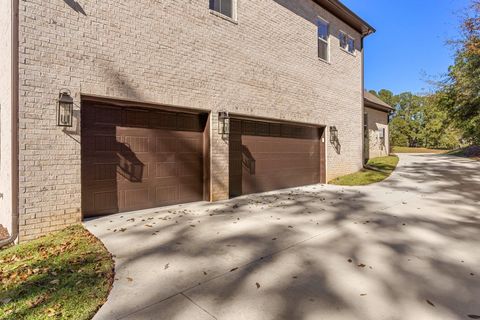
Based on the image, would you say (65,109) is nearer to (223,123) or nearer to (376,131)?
(223,123)

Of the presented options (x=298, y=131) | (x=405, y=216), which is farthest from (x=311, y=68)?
(x=405, y=216)

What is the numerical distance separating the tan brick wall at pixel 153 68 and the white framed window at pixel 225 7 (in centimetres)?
23

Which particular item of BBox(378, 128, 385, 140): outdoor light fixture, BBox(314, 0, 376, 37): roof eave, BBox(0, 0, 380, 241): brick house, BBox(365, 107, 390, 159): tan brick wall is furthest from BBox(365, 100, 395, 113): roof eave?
BBox(0, 0, 380, 241): brick house

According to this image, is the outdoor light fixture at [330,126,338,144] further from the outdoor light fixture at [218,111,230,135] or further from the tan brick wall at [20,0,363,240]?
the outdoor light fixture at [218,111,230,135]

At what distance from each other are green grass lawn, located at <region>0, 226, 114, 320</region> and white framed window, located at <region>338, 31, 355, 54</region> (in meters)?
12.6

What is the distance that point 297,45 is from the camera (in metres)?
9.87

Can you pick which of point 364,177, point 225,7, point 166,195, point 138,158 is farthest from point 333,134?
point 138,158

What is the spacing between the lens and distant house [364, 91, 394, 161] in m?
18.3

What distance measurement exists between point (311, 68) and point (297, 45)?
110 centimetres

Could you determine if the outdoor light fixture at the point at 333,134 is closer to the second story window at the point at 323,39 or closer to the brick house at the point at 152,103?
the brick house at the point at 152,103

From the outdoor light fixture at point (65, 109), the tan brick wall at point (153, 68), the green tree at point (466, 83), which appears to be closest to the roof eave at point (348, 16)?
the tan brick wall at point (153, 68)

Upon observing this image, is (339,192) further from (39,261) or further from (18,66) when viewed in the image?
(18,66)

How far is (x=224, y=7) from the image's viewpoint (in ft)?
25.6

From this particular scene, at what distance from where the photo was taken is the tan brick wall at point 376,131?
1883 centimetres
